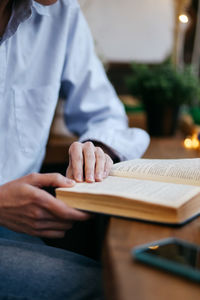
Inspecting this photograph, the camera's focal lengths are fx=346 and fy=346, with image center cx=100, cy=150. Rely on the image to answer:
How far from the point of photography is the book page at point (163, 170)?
607 mm

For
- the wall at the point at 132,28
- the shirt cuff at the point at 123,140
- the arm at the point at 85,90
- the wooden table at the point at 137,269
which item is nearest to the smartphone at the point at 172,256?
the wooden table at the point at 137,269

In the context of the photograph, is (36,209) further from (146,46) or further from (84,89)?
(146,46)

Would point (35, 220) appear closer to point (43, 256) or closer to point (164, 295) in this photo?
point (43, 256)

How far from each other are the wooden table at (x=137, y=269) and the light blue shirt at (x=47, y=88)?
16.2 inches

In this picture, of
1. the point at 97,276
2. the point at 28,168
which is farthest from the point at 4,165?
the point at 97,276

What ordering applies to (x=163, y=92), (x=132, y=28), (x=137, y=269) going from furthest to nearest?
1. (x=132, y=28)
2. (x=163, y=92)
3. (x=137, y=269)

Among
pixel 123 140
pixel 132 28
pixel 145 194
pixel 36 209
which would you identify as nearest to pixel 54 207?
pixel 36 209

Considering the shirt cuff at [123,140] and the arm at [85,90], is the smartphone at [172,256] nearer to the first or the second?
the shirt cuff at [123,140]

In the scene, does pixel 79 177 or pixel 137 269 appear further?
pixel 79 177

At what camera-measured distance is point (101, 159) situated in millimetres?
687

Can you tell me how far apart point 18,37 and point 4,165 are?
355 millimetres

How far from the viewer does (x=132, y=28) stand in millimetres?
2045

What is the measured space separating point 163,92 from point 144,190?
3.26ft

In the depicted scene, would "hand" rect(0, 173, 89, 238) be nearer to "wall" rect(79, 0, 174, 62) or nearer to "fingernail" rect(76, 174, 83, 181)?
"fingernail" rect(76, 174, 83, 181)
